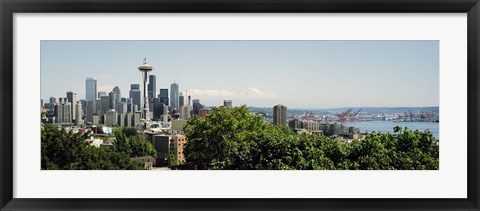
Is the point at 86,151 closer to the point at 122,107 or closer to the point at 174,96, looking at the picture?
the point at 122,107

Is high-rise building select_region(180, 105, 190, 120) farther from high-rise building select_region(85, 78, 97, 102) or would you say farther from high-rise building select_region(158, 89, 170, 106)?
high-rise building select_region(85, 78, 97, 102)

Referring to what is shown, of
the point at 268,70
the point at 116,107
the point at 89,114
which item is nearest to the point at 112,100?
the point at 116,107

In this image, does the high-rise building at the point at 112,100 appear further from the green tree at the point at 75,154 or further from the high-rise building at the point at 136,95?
the green tree at the point at 75,154

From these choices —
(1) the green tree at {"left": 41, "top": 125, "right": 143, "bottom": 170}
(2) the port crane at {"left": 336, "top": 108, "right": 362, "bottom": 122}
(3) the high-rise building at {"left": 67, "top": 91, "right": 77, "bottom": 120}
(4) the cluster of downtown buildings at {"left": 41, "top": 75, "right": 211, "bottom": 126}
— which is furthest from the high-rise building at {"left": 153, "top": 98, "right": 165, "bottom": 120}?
(2) the port crane at {"left": 336, "top": 108, "right": 362, "bottom": 122}

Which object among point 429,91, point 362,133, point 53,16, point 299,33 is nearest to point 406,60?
point 429,91

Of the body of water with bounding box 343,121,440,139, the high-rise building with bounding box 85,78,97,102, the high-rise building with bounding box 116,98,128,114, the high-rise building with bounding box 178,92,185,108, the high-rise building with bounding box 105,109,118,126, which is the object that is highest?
the high-rise building with bounding box 85,78,97,102

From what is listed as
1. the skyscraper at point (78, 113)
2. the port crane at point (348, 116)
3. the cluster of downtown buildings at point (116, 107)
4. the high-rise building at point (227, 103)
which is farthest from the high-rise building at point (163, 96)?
the port crane at point (348, 116)
